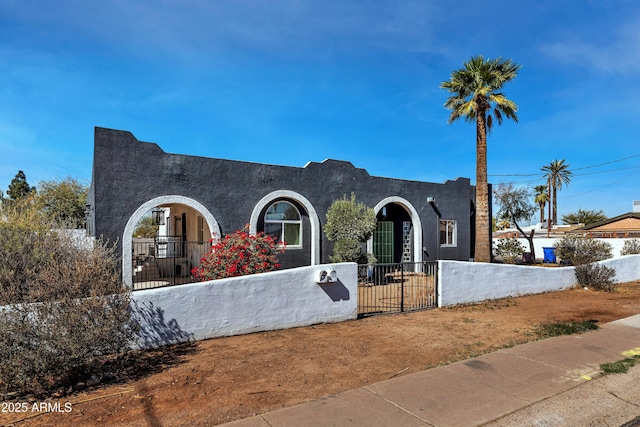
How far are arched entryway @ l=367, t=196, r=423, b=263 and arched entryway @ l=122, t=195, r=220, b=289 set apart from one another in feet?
24.2

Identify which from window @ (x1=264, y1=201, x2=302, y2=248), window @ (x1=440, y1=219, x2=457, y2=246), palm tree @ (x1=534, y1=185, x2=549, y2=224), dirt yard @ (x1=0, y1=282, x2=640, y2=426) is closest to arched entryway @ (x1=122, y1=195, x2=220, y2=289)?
window @ (x1=264, y1=201, x2=302, y2=248)

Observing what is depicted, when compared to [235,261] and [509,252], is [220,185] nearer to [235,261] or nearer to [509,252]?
[235,261]

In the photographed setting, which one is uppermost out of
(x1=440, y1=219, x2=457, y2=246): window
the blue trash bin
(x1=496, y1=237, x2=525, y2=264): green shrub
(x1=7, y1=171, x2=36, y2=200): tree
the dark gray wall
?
(x1=7, y1=171, x2=36, y2=200): tree

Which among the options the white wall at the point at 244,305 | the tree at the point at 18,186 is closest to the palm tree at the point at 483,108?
the white wall at the point at 244,305

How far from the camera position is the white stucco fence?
9.90 metres

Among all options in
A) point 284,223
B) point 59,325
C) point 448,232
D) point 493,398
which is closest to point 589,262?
point 448,232

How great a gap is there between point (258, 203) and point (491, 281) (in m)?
7.61

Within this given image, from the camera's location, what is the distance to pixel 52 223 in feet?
28.2

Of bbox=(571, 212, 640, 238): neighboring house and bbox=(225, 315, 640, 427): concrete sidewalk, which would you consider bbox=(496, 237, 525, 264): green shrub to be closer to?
bbox=(571, 212, 640, 238): neighboring house

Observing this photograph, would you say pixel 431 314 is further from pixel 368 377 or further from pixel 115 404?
pixel 115 404

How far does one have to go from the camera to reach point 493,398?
454 centimetres

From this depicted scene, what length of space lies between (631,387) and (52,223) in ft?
35.3

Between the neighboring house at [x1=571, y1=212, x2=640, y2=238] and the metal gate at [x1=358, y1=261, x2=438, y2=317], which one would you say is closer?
the metal gate at [x1=358, y1=261, x2=438, y2=317]

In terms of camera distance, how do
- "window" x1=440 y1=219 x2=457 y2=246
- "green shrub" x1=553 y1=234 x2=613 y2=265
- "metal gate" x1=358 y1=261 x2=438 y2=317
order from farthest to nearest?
"window" x1=440 y1=219 x2=457 y2=246 → "green shrub" x1=553 y1=234 x2=613 y2=265 → "metal gate" x1=358 y1=261 x2=438 y2=317
